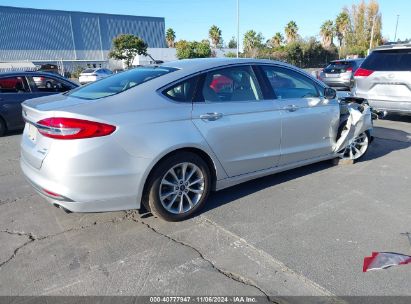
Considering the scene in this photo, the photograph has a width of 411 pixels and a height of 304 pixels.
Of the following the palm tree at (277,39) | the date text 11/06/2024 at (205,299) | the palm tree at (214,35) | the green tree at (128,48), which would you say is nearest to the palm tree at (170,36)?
the palm tree at (214,35)

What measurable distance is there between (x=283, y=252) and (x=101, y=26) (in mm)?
71935

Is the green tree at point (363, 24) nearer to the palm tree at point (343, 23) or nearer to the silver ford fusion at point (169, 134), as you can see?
the palm tree at point (343, 23)

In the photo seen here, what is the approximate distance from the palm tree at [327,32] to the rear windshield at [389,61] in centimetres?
6374

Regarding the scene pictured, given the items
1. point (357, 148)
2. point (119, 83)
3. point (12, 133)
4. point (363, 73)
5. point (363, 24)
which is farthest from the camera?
point (363, 24)

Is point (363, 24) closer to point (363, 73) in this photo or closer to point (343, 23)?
point (343, 23)

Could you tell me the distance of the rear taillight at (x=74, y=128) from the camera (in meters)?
3.04

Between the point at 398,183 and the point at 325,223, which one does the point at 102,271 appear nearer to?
the point at 325,223

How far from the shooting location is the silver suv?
7.77 m

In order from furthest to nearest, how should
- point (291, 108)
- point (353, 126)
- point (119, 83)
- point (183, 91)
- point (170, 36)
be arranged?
point (170, 36) → point (353, 126) → point (291, 108) → point (119, 83) → point (183, 91)

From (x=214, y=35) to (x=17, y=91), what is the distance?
77547 millimetres

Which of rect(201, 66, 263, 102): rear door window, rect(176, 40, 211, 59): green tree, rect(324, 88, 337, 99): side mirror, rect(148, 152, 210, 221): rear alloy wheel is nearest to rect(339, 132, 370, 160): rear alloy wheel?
rect(324, 88, 337, 99): side mirror

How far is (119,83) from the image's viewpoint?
386 cm

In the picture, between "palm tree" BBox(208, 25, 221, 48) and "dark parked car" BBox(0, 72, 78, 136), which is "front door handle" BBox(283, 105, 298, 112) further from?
"palm tree" BBox(208, 25, 221, 48)

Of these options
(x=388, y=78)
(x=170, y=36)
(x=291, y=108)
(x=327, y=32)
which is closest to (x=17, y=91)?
(x=291, y=108)
